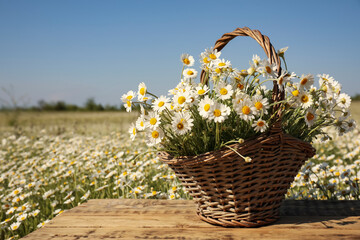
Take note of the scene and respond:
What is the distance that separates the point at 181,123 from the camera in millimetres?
1226

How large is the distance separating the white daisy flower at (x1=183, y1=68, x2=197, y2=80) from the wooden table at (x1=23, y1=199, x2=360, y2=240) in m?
0.67

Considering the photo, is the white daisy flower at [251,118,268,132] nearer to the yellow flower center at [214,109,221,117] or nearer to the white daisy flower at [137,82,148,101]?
the yellow flower center at [214,109,221,117]

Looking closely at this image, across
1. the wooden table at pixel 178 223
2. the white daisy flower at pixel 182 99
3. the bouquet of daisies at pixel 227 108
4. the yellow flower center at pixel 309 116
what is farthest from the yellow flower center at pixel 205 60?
the wooden table at pixel 178 223

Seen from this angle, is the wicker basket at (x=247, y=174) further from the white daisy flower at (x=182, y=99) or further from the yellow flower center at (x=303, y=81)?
the white daisy flower at (x=182, y=99)

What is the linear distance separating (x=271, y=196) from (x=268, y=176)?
5.2 inches

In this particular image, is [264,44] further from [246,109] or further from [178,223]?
[178,223]

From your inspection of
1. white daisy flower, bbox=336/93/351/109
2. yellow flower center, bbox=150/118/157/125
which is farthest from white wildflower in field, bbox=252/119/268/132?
white daisy flower, bbox=336/93/351/109

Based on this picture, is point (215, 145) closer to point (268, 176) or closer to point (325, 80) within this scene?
point (268, 176)

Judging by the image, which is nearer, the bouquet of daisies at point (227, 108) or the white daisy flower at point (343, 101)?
the bouquet of daisies at point (227, 108)

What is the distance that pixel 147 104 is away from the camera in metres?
1.33

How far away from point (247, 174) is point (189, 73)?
19.9 inches

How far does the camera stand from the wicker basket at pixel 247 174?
3.99 feet

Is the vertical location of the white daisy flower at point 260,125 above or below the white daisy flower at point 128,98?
below

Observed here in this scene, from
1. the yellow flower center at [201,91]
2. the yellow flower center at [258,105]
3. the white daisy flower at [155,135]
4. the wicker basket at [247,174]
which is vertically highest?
the yellow flower center at [201,91]
